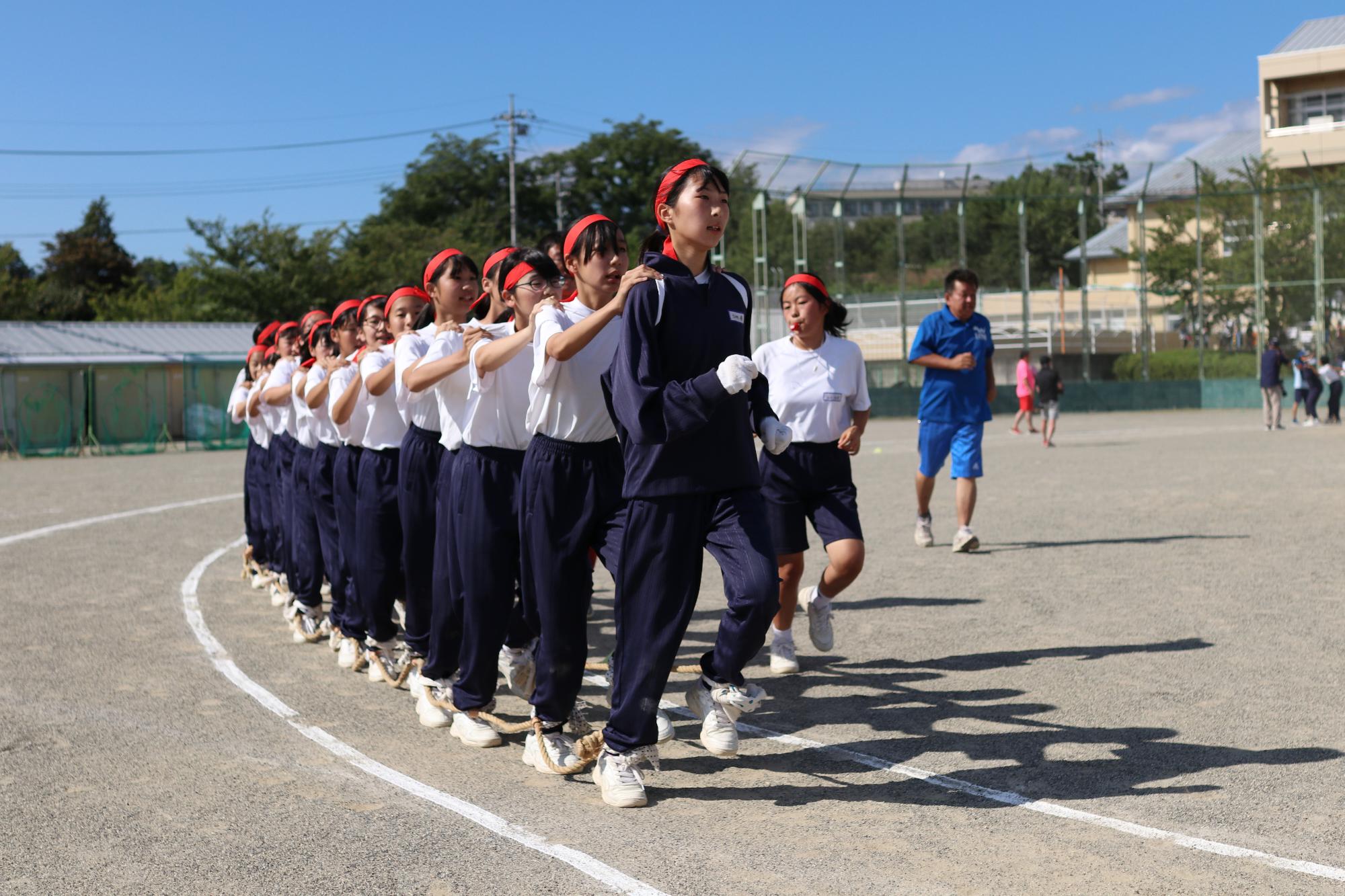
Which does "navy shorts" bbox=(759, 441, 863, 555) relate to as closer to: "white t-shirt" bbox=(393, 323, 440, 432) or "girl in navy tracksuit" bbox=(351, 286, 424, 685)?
"white t-shirt" bbox=(393, 323, 440, 432)

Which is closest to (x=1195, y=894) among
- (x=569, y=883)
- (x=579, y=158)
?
(x=569, y=883)

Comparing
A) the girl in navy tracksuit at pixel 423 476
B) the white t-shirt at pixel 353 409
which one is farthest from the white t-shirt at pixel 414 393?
the white t-shirt at pixel 353 409

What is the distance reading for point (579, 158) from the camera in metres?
72.6

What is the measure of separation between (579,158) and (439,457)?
6745 centimetres

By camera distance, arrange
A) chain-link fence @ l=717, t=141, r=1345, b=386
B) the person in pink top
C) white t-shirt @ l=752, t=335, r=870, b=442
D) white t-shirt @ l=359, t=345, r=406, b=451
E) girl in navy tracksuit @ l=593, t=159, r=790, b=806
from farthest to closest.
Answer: chain-link fence @ l=717, t=141, r=1345, b=386 < the person in pink top < white t-shirt @ l=752, t=335, r=870, b=442 < white t-shirt @ l=359, t=345, r=406, b=451 < girl in navy tracksuit @ l=593, t=159, r=790, b=806

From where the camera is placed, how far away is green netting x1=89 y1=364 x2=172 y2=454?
36.5 meters

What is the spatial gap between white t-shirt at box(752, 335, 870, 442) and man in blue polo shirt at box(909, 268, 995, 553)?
149 inches

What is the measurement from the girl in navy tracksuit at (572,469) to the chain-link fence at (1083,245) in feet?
116

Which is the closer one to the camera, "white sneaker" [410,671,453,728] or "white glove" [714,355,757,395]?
"white glove" [714,355,757,395]

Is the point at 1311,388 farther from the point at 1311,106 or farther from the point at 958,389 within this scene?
the point at 1311,106

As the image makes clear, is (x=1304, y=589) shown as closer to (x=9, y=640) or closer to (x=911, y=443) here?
(x=9, y=640)

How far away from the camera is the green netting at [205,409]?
37875mm

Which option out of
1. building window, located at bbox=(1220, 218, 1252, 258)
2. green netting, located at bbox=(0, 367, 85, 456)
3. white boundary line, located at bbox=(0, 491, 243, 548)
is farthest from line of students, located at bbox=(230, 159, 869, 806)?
building window, located at bbox=(1220, 218, 1252, 258)

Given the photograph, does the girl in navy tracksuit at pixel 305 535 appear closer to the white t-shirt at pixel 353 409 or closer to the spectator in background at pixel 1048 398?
the white t-shirt at pixel 353 409
